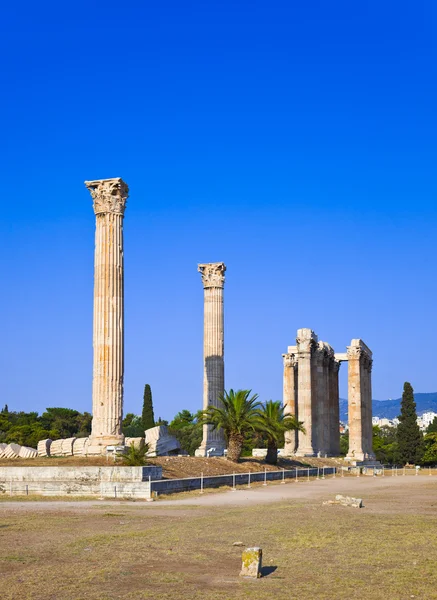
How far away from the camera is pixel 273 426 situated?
135ft

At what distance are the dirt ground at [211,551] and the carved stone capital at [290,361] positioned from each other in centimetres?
4325

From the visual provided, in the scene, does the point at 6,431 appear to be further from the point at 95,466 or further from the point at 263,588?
the point at 263,588

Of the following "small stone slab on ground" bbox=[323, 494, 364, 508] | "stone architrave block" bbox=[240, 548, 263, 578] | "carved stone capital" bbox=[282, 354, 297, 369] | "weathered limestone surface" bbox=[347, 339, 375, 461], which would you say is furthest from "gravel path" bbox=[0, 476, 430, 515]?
"weathered limestone surface" bbox=[347, 339, 375, 461]

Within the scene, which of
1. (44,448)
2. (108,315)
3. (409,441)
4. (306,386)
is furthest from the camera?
(409,441)

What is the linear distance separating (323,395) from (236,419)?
78.1ft

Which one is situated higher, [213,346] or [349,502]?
[213,346]

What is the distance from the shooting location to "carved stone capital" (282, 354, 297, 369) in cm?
6500

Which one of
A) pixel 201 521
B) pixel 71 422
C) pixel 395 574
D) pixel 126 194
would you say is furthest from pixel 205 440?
pixel 71 422

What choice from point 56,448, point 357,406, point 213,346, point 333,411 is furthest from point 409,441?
point 56,448

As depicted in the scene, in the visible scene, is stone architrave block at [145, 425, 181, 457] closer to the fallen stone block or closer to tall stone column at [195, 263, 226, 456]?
tall stone column at [195, 263, 226, 456]

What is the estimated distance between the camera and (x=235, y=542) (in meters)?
13.9

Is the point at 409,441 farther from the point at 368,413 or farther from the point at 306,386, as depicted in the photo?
the point at 306,386

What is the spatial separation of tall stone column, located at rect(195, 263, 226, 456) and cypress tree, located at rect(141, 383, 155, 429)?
113 ft

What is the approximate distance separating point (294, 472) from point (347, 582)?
29659 mm
